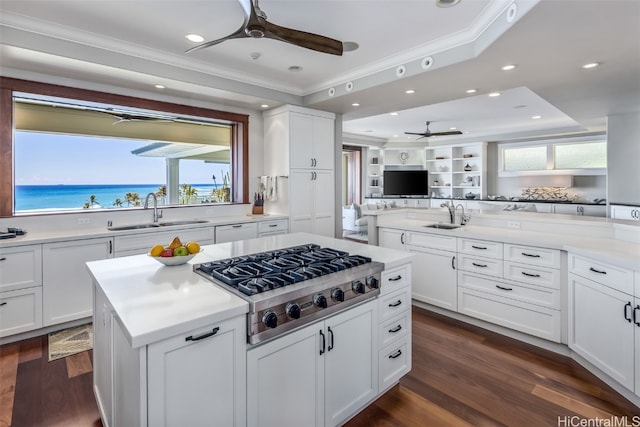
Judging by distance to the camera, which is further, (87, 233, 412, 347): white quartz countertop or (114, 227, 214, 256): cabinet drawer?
(114, 227, 214, 256): cabinet drawer

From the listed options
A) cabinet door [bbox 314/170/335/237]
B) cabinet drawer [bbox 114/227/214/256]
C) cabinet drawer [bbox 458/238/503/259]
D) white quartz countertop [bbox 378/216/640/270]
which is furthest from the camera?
cabinet door [bbox 314/170/335/237]

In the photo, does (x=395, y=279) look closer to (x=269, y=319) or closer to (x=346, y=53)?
(x=269, y=319)

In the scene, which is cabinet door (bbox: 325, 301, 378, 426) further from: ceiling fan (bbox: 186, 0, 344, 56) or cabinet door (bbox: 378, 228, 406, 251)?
cabinet door (bbox: 378, 228, 406, 251)

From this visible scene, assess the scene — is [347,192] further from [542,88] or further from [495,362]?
[495,362]

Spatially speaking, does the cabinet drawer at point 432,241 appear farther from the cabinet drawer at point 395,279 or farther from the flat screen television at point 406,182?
the flat screen television at point 406,182

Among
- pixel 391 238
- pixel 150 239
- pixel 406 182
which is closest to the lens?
pixel 150 239

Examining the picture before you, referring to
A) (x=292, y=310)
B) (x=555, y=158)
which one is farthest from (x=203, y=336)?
(x=555, y=158)

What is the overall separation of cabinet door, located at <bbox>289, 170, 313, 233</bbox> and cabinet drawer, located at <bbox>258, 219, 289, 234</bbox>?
0.09 metres

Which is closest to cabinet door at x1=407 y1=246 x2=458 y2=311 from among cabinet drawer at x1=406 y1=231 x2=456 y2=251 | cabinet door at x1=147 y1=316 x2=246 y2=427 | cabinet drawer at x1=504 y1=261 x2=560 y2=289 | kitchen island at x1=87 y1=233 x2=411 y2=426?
cabinet drawer at x1=406 y1=231 x2=456 y2=251

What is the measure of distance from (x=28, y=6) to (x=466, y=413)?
409cm

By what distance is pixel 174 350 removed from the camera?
1158mm

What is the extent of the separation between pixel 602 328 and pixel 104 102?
15.9 ft

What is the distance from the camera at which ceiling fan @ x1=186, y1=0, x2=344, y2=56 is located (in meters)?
1.89

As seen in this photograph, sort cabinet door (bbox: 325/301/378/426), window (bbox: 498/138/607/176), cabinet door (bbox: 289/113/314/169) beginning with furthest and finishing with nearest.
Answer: window (bbox: 498/138/607/176), cabinet door (bbox: 289/113/314/169), cabinet door (bbox: 325/301/378/426)
